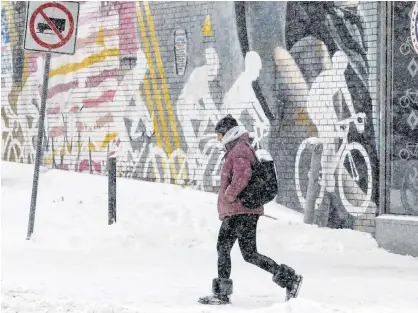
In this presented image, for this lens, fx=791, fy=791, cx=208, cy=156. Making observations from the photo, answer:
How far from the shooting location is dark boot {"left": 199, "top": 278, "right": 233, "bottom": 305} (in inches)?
287

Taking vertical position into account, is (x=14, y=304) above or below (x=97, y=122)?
below

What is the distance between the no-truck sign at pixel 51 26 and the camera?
34.0 feet

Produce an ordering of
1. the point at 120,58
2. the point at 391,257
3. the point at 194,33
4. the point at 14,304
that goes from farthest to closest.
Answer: the point at 120,58
the point at 194,33
the point at 391,257
the point at 14,304

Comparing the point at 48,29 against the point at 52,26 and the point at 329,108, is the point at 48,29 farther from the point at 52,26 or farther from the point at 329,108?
the point at 329,108

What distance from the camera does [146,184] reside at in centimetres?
1386

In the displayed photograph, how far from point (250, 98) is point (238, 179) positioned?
5977 millimetres

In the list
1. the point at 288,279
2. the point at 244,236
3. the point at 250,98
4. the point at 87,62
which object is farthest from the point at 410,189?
the point at 87,62

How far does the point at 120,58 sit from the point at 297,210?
4671mm

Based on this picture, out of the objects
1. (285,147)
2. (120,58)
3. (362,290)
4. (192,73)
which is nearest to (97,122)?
(120,58)

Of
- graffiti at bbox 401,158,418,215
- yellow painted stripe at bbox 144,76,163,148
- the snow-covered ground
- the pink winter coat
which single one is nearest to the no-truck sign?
the snow-covered ground

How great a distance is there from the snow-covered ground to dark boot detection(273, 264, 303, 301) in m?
0.26

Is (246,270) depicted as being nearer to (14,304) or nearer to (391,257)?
(391,257)

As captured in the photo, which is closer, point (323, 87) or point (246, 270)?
point (246, 270)

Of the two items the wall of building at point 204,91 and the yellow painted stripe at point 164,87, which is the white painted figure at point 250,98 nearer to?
the wall of building at point 204,91
